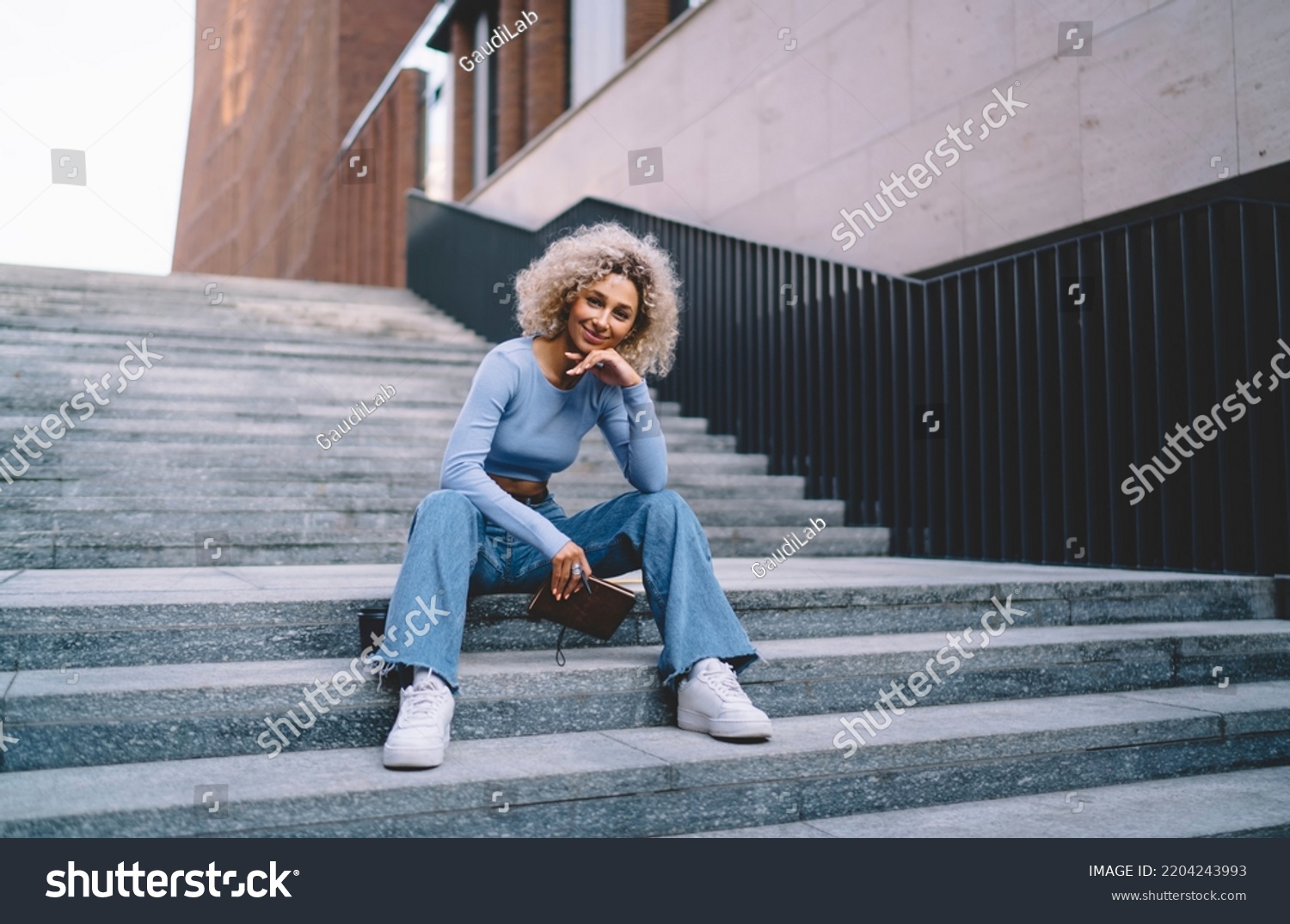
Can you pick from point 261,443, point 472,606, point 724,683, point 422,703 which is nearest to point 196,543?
point 261,443

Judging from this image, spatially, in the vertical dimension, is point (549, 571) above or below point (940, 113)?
below

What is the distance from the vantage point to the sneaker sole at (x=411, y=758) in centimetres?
223

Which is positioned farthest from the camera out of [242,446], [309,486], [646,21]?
[646,21]

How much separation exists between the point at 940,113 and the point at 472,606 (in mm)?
4529

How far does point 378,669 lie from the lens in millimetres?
2521

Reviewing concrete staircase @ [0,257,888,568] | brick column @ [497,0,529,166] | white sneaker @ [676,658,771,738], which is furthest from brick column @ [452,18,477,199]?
white sneaker @ [676,658,771,738]

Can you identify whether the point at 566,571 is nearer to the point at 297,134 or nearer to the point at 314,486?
the point at 314,486

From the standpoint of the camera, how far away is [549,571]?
2.86 meters

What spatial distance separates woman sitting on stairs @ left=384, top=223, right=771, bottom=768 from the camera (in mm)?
2439

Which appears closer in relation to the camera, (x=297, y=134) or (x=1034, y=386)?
(x=1034, y=386)
